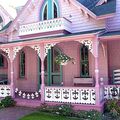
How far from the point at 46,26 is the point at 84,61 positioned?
347cm

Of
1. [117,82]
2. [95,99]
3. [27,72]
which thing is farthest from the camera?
[27,72]

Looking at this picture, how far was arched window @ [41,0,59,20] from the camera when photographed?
52.4 feet

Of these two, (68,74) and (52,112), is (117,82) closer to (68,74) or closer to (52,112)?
(68,74)

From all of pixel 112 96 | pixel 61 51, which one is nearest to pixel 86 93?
pixel 112 96

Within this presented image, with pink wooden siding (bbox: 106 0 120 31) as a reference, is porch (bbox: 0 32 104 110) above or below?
below

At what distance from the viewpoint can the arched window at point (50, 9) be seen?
1597 cm

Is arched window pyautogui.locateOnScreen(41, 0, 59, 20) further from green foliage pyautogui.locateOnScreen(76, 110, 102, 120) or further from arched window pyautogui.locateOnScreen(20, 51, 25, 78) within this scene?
green foliage pyautogui.locateOnScreen(76, 110, 102, 120)

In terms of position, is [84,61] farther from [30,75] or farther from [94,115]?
[94,115]

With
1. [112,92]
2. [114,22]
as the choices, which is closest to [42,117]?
[112,92]

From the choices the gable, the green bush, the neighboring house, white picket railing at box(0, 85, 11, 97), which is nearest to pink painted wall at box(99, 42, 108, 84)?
the neighboring house

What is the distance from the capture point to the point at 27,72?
54.1 feet

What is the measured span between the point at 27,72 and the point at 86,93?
20.7ft

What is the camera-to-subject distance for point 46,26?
15.1 m

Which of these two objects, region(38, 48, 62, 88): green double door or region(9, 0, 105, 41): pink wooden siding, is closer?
region(9, 0, 105, 41): pink wooden siding
